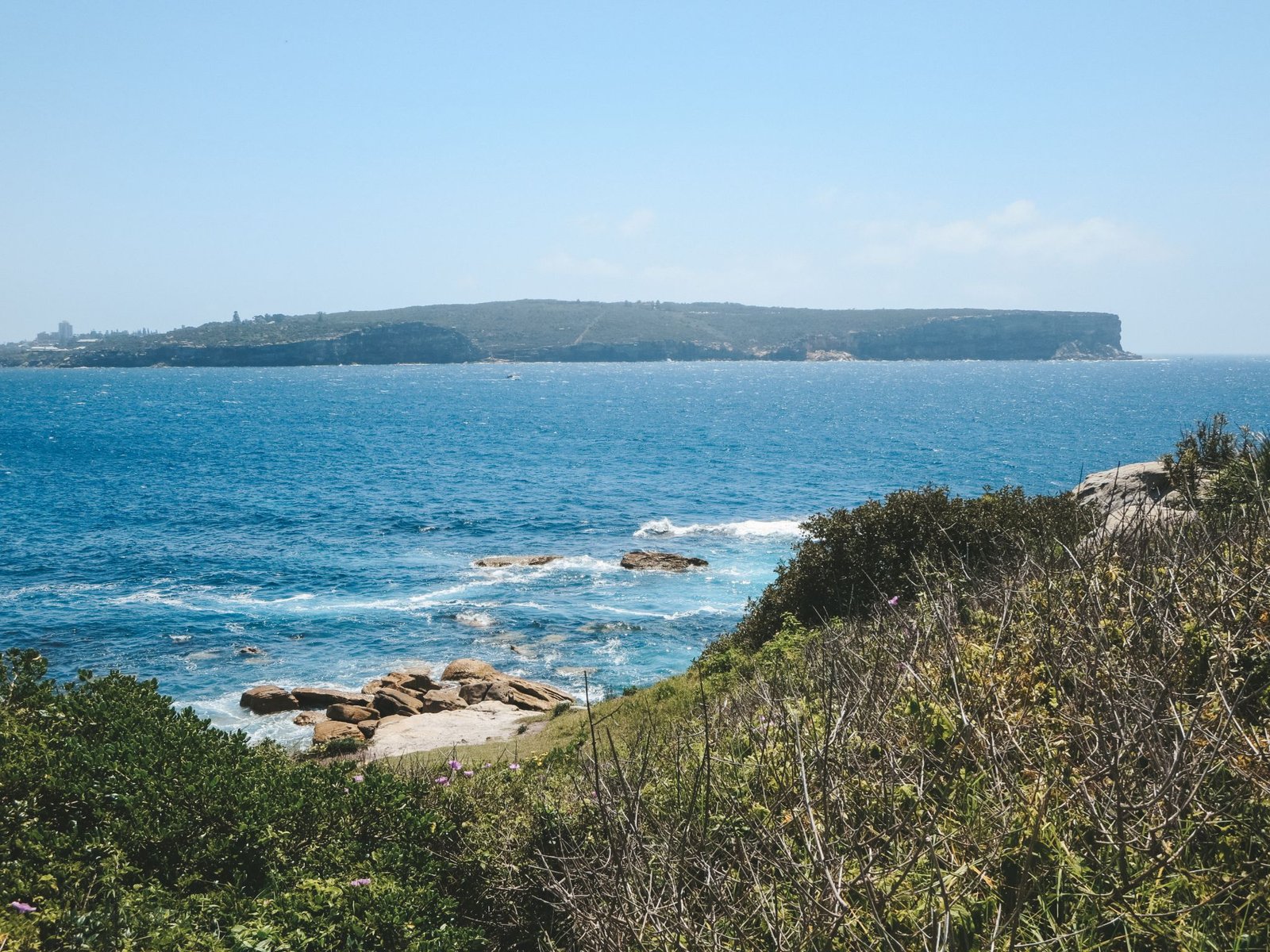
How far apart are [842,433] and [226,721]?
83.3 m

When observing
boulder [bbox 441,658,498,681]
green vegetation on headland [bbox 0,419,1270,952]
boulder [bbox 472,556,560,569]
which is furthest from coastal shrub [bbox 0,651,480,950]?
boulder [bbox 472,556,560,569]

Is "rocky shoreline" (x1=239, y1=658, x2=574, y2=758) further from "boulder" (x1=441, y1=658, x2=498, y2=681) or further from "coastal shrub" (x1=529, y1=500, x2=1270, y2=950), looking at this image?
"coastal shrub" (x1=529, y1=500, x2=1270, y2=950)

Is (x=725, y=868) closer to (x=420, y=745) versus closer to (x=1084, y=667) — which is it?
(x=1084, y=667)

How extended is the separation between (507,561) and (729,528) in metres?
14.9

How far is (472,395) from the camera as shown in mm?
164375

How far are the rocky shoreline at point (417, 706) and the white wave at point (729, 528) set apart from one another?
22.5m

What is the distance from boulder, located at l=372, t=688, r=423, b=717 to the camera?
85.7 ft

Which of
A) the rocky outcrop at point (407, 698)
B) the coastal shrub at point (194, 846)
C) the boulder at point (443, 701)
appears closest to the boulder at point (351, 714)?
the rocky outcrop at point (407, 698)

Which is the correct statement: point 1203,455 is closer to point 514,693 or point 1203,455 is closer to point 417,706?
point 514,693

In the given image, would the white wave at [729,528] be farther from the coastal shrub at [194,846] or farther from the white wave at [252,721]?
the coastal shrub at [194,846]

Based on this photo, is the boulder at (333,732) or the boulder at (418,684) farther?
the boulder at (418,684)

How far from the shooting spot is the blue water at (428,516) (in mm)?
33188

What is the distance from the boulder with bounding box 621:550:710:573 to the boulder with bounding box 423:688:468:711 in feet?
57.6

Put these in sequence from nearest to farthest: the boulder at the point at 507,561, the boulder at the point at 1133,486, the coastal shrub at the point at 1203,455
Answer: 1. the coastal shrub at the point at 1203,455
2. the boulder at the point at 1133,486
3. the boulder at the point at 507,561
